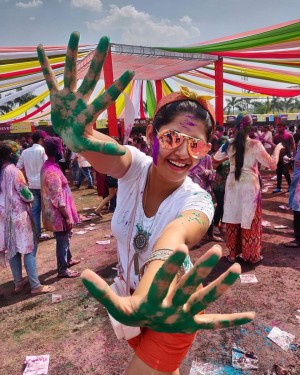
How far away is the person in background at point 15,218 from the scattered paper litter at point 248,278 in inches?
91.5

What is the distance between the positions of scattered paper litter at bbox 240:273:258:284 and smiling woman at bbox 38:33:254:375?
2418 millimetres

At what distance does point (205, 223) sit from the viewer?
1257 millimetres

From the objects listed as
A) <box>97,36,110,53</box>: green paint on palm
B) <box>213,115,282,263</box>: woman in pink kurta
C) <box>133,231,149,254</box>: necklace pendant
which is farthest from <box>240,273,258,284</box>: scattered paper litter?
<box>97,36,110,53</box>: green paint on palm

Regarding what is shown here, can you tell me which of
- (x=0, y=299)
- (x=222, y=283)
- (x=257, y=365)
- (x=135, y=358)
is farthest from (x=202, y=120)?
(x=0, y=299)

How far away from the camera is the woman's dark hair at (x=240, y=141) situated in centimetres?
361

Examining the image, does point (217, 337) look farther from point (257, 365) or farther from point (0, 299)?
point (0, 299)

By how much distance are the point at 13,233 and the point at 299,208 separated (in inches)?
151

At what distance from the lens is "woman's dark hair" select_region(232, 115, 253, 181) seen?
3609 millimetres

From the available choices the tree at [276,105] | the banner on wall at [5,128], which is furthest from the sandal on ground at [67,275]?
the tree at [276,105]

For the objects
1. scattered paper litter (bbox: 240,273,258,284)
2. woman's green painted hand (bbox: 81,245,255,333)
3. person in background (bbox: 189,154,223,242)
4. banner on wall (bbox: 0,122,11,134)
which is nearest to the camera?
woman's green painted hand (bbox: 81,245,255,333)

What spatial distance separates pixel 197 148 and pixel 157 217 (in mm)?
353

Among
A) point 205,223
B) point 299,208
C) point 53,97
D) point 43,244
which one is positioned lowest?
point 43,244

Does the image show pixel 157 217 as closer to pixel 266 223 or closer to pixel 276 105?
pixel 266 223

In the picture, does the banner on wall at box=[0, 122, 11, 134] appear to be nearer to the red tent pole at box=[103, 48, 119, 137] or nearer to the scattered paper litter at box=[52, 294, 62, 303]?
the red tent pole at box=[103, 48, 119, 137]
